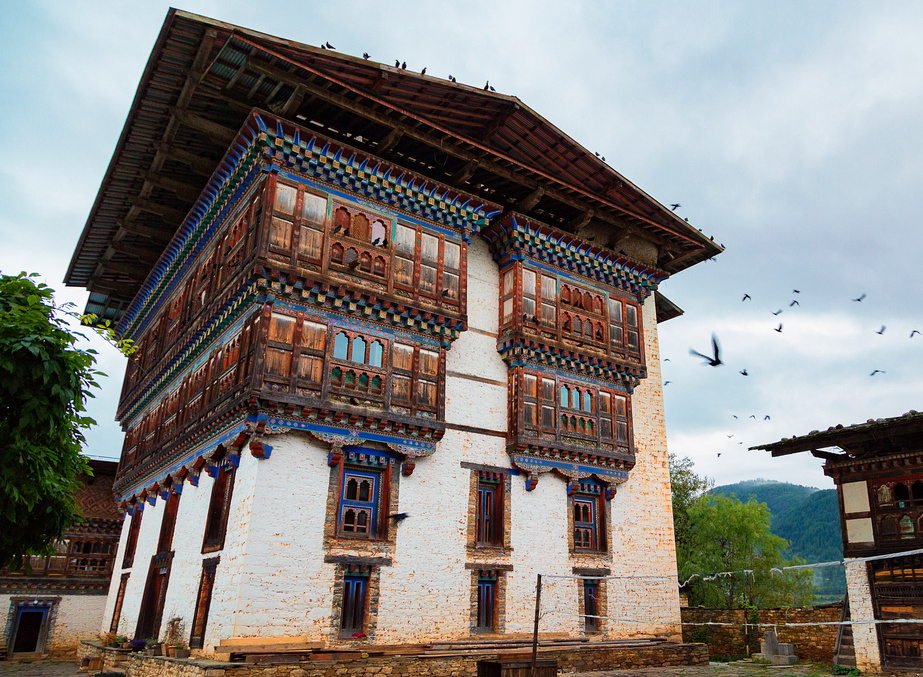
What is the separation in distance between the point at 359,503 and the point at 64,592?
2087 cm

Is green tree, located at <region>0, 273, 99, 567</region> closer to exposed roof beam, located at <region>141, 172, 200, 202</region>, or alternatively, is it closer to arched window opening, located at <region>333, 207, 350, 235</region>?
arched window opening, located at <region>333, 207, 350, 235</region>

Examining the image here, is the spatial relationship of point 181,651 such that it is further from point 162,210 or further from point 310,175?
point 162,210

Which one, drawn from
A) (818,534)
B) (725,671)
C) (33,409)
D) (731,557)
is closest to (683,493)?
(731,557)

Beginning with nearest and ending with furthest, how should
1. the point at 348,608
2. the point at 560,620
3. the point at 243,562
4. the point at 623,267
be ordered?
the point at 243,562, the point at 348,608, the point at 560,620, the point at 623,267

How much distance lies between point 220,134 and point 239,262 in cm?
412

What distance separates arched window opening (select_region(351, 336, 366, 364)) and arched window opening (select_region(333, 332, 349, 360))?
22 centimetres

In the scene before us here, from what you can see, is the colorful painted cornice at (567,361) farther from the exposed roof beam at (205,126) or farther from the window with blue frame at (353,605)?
the exposed roof beam at (205,126)

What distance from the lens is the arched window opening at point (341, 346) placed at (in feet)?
62.4

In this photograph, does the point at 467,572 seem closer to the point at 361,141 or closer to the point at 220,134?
the point at 361,141

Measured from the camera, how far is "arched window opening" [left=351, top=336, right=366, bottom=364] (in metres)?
19.3

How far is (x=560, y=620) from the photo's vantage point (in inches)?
839

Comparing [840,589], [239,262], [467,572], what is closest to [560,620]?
[467,572]

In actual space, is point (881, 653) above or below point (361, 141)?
below

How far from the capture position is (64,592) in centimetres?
3177
